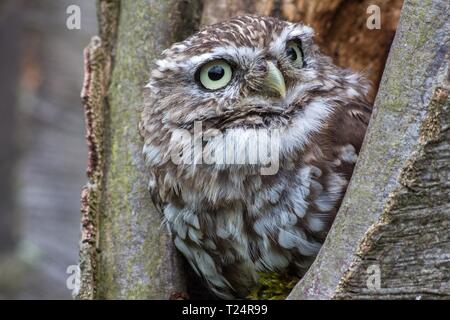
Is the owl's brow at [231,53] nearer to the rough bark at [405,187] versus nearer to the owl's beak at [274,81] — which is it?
the owl's beak at [274,81]

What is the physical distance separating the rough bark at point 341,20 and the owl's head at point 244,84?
2.07ft

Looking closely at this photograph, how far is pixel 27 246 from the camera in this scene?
29.2ft

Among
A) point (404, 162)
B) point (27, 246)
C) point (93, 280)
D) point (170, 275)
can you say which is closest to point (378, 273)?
point (404, 162)

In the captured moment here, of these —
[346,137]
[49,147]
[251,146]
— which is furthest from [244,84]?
[49,147]

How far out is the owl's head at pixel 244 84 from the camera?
312 cm

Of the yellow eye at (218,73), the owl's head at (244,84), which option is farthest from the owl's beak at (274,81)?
the yellow eye at (218,73)

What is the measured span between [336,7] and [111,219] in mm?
1630

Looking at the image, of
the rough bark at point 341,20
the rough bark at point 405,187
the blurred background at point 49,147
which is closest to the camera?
the rough bark at point 405,187

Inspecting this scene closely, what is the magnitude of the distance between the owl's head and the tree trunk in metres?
0.42

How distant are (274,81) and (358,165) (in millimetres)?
588

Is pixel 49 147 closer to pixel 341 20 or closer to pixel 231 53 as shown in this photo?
pixel 341 20

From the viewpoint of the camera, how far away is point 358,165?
2682 millimetres

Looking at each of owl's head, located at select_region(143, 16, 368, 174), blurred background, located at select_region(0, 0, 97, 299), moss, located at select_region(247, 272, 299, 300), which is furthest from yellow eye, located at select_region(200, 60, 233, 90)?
blurred background, located at select_region(0, 0, 97, 299)

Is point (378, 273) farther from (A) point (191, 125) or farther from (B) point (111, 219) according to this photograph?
(B) point (111, 219)
